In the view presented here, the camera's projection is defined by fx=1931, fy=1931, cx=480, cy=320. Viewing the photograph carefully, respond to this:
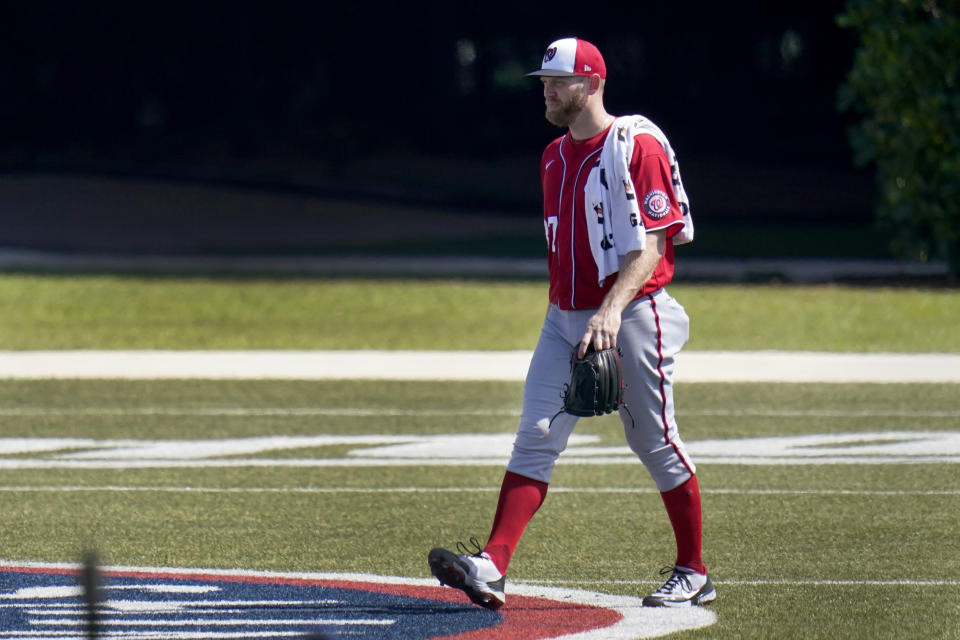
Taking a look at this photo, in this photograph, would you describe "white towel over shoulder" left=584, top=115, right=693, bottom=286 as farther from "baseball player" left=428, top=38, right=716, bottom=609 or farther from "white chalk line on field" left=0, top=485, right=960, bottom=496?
"white chalk line on field" left=0, top=485, right=960, bottom=496

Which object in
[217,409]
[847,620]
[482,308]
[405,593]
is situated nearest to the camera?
[847,620]

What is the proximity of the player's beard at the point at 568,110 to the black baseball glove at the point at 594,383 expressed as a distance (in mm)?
819

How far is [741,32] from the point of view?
46.3 m

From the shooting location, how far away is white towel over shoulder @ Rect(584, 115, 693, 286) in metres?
6.57

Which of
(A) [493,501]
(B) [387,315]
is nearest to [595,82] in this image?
(A) [493,501]

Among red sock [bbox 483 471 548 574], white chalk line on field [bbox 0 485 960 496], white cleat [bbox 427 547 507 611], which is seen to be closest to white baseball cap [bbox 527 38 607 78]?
red sock [bbox 483 471 548 574]

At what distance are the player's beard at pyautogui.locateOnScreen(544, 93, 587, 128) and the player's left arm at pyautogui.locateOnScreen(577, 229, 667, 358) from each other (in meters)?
0.52

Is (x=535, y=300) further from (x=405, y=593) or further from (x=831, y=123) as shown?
(x=831, y=123)

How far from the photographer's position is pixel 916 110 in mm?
25141

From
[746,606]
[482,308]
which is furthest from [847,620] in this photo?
[482,308]

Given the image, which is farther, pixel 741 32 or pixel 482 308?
pixel 741 32

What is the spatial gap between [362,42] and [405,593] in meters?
38.4

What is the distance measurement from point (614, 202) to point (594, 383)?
653 mm

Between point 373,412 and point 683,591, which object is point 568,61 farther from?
point 373,412
